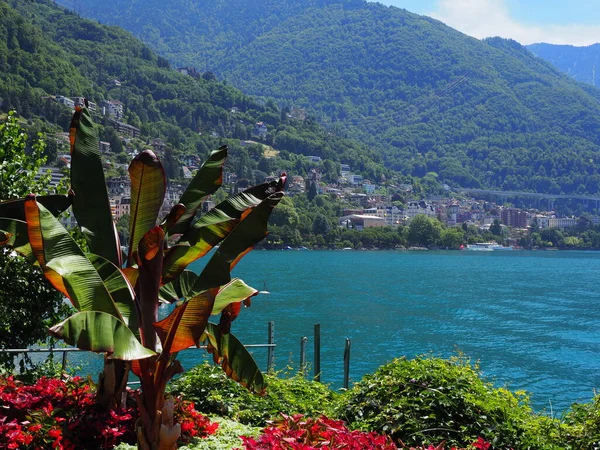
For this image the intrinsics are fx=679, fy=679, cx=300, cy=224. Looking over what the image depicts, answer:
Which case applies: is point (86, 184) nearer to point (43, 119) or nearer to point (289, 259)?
point (289, 259)

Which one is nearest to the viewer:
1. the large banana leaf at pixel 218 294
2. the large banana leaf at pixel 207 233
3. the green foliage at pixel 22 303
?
the large banana leaf at pixel 218 294

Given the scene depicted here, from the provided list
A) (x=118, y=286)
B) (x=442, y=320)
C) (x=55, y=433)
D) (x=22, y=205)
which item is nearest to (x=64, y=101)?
(x=442, y=320)

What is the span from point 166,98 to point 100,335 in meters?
175

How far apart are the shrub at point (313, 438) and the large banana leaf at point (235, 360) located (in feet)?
4.27

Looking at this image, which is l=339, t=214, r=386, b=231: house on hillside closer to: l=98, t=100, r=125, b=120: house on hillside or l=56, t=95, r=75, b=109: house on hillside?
l=98, t=100, r=125, b=120: house on hillside

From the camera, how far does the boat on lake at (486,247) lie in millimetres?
140625

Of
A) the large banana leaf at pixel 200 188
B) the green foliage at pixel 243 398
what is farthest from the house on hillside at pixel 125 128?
the large banana leaf at pixel 200 188

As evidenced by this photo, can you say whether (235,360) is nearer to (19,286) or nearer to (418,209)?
(19,286)

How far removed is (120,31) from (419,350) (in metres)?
181

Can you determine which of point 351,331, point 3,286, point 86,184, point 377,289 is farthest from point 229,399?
point 377,289

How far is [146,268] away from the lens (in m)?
4.88

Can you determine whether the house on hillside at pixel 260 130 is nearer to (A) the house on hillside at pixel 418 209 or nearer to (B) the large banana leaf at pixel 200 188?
(A) the house on hillside at pixel 418 209

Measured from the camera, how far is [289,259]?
304 ft

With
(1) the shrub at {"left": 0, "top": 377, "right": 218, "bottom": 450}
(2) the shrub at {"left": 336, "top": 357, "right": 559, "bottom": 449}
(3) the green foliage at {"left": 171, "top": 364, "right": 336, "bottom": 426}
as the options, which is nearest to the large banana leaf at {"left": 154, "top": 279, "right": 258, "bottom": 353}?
(1) the shrub at {"left": 0, "top": 377, "right": 218, "bottom": 450}
